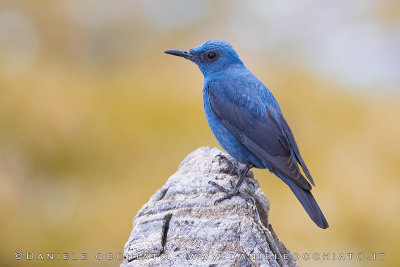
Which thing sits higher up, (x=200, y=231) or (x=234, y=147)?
(x=234, y=147)

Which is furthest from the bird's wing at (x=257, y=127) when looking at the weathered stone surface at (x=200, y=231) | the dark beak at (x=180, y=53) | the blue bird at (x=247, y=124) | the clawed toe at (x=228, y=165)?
the dark beak at (x=180, y=53)

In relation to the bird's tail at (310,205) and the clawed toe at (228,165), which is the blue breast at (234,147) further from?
the bird's tail at (310,205)

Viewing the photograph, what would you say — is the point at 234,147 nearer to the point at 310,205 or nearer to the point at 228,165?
the point at 228,165

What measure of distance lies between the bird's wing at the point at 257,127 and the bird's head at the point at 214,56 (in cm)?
32

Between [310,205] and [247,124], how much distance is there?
3.40ft

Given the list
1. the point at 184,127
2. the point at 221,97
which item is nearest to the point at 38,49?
the point at 184,127

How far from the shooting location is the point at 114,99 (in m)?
9.62

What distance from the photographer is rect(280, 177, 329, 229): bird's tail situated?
479 cm

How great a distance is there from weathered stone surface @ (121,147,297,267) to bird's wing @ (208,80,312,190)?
41 centimetres

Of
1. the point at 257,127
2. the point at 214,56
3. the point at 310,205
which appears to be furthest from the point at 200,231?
the point at 214,56

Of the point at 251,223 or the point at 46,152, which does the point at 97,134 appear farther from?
the point at 251,223

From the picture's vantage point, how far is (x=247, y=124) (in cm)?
548

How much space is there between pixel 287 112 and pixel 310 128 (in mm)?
499

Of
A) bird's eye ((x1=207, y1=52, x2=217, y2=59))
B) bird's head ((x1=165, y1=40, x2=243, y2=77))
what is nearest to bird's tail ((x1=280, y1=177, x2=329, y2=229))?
bird's head ((x1=165, y1=40, x2=243, y2=77))
